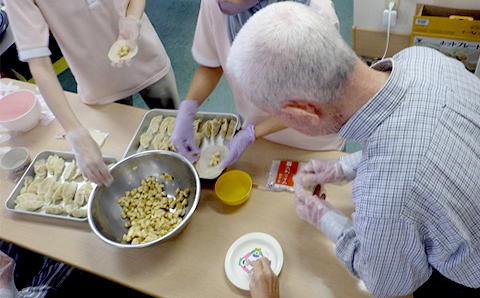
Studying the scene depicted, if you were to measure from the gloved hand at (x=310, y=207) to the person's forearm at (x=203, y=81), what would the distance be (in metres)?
0.66

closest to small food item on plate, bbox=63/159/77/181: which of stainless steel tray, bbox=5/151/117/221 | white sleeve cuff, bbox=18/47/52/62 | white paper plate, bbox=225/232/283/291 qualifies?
stainless steel tray, bbox=5/151/117/221

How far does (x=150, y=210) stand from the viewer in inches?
55.9

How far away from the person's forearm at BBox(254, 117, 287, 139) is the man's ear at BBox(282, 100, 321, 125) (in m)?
0.53

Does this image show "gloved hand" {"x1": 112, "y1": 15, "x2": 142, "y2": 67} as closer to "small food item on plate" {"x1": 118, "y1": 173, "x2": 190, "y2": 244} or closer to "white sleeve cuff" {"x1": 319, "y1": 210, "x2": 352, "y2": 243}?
"small food item on plate" {"x1": 118, "y1": 173, "x2": 190, "y2": 244}

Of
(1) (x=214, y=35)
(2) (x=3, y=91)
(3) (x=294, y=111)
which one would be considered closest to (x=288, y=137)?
(1) (x=214, y=35)

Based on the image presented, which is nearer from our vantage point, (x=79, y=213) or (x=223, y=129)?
(x=79, y=213)

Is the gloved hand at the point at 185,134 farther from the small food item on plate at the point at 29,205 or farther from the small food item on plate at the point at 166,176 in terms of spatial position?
the small food item on plate at the point at 29,205

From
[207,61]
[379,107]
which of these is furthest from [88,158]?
[379,107]

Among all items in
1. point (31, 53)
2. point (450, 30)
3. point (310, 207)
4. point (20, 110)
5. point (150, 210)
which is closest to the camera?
point (310, 207)

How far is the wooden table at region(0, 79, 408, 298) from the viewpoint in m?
1.18

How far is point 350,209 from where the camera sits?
1.29m

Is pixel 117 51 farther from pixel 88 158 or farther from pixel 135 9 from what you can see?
pixel 88 158

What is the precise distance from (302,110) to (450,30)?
2.17 m

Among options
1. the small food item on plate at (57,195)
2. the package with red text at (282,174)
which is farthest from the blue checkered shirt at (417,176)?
A: the small food item on plate at (57,195)
